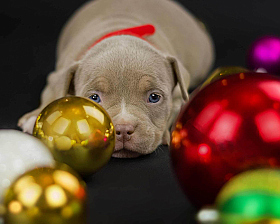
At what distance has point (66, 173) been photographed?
1.57 meters

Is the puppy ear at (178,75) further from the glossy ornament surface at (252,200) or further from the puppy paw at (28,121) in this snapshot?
the glossy ornament surface at (252,200)

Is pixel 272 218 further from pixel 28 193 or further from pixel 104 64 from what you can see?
pixel 104 64

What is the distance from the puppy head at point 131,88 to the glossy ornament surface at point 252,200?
1065mm

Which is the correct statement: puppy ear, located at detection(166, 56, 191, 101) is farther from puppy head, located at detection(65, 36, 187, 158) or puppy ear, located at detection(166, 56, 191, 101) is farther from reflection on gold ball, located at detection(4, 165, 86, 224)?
reflection on gold ball, located at detection(4, 165, 86, 224)

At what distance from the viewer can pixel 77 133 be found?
2014 millimetres

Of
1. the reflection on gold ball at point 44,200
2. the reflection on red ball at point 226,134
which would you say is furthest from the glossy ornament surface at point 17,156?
the reflection on red ball at point 226,134

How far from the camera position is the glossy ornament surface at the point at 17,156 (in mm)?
1673

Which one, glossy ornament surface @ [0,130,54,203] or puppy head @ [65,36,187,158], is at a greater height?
glossy ornament surface @ [0,130,54,203]

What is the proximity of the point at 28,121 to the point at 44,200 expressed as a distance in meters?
1.50

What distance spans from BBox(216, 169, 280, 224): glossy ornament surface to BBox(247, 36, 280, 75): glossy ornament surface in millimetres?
2418

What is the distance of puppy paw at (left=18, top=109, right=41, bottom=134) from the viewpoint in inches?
112

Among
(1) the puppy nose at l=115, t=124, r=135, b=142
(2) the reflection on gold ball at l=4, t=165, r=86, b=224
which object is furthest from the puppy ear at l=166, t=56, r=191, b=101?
(2) the reflection on gold ball at l=4, t=165, r=86, b=224

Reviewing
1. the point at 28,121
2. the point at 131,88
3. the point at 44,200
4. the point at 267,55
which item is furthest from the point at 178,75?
the point at 44,200

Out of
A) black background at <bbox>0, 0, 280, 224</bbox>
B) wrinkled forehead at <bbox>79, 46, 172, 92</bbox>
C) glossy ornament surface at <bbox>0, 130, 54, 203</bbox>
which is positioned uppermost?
glossy ornament surface at <bbox>0, 130, 54, 203</bbox>
